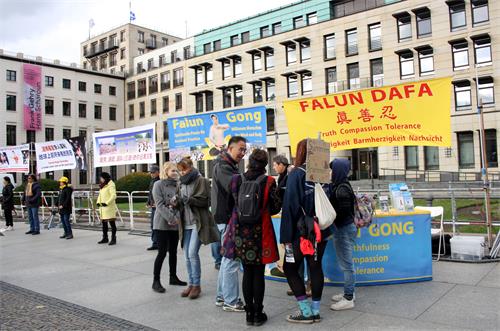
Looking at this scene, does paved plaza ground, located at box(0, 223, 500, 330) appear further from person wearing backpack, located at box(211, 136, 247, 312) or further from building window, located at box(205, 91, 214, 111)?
building window, located at box(205, 91, 214, 111)

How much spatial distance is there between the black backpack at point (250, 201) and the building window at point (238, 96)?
4631cm

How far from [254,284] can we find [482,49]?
121 feet

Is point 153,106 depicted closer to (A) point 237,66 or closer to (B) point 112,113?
(B) point 112,113

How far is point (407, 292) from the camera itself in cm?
577

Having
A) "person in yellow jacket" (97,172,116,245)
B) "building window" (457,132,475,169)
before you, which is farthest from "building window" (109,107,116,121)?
"person in yellow jacket" (97,172,116,245)

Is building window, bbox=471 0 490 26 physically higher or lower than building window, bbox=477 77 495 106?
Result: higher

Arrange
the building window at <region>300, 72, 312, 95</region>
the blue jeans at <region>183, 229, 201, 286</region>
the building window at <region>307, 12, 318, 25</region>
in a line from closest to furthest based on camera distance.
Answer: the blue jeans at <region>183, 229, 201, 286</region>, the building window at <region>300, 72, 312, 95</region>, the building window at <region>307, 12, 318, 25</region>

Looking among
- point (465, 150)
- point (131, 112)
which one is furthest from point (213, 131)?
point (131, 112)

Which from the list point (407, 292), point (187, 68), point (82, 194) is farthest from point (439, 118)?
point (187, 68)

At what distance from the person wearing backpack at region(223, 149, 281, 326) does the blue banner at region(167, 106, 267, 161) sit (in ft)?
13.9

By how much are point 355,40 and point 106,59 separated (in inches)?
1899

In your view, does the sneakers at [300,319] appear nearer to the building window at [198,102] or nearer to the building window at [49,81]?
the building window at [198,102]

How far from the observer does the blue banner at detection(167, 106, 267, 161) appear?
31.2 ft

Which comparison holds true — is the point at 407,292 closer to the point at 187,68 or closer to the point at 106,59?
the point at 187,68
